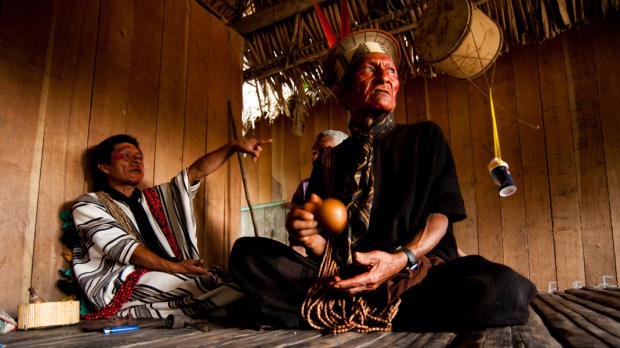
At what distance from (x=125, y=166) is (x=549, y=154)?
11.0 feet

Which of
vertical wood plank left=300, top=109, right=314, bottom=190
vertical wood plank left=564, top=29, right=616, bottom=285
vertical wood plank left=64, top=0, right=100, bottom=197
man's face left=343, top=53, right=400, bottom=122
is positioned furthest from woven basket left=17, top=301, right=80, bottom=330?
vertical wood plank left=564, top=29, right=616, bottom=285

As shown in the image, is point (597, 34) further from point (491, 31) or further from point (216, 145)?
point (216, 145)

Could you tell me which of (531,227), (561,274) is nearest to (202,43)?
(531,227)

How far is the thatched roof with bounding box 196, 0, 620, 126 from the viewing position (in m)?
3.16

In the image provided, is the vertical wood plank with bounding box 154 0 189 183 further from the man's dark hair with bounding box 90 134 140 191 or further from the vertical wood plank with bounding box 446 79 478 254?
the vertical wood plank with bounding box 446 79 478 254

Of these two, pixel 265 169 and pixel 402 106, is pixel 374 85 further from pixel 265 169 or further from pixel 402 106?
pixel 265 169

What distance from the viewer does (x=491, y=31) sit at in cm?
276

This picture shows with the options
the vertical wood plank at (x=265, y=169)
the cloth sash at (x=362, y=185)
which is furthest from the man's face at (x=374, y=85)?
the vertical wood plank at (x=265, y=169)

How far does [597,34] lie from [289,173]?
132 inches

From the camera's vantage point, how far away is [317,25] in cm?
356

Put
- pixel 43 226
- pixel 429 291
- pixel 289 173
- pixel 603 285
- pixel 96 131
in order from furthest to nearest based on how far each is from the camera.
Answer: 1. pixel 289 173
2. pixel 603 285
3. pixel 96 131
4. pixel 43 226
5. pixel 429 291

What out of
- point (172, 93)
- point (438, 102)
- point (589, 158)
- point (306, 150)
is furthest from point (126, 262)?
point (589, 158)

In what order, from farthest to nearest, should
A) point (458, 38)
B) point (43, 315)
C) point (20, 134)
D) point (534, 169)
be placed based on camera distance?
point (534, 169)
point (458, 38)
point (20, 134)
point (43, 315)

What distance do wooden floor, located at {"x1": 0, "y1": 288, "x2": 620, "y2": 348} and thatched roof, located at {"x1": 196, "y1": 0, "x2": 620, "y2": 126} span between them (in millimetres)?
2393
